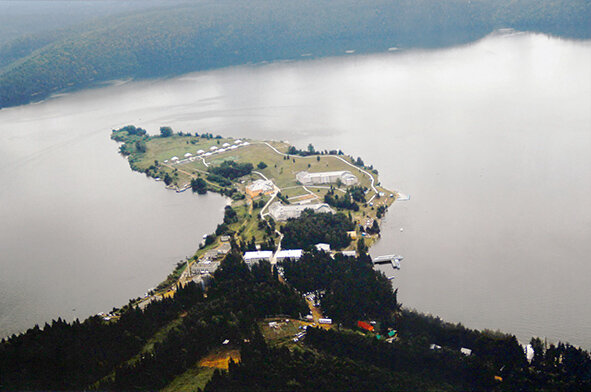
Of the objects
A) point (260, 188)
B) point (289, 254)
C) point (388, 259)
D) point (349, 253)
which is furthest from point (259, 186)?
point (388, 259)

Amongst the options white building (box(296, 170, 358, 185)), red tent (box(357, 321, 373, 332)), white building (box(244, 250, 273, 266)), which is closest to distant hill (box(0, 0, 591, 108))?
white building (box(296, 170, 358, 185))

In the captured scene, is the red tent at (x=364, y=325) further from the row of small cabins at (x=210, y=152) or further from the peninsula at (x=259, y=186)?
the row of small cabins at (x=210, y=152)

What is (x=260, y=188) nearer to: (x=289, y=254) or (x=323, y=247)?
(x=323, y=247)

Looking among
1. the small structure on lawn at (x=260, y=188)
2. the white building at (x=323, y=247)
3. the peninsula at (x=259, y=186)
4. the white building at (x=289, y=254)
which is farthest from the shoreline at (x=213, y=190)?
the white building at (x=323, y=247)

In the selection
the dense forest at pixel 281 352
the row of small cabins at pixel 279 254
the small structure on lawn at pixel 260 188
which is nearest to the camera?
the dense forest at pixel 281 352

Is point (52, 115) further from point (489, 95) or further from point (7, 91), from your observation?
point (489, 95)

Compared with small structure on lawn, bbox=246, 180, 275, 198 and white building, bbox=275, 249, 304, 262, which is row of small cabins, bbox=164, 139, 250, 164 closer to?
small structure on lawn, bbox=246, 180, 275, 198

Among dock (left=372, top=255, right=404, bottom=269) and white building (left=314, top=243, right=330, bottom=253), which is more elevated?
white building (left=314, top=243, right=330, bottom=253)
